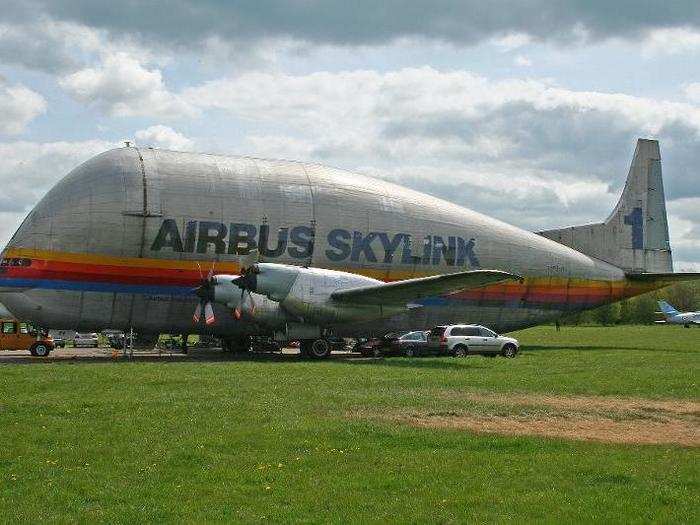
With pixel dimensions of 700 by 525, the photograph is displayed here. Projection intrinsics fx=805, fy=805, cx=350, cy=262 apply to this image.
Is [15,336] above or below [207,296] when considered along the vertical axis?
below

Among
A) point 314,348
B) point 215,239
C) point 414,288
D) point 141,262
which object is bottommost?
point 314,348

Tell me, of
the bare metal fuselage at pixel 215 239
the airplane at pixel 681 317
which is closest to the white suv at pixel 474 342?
the bare metal fuselage at pixel 215 239

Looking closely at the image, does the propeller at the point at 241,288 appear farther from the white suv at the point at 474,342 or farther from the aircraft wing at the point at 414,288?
the white suv at the point at 474,342

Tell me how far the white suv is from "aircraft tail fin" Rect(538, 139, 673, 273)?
12.8m

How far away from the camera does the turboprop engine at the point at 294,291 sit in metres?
33.6

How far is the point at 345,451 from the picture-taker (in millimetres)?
12930

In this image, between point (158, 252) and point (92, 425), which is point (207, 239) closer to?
point (158, 252)

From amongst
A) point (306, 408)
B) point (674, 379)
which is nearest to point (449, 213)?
point (674, 379)

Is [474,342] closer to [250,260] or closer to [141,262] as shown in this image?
[250,260]

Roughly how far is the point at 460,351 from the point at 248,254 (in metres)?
11.1

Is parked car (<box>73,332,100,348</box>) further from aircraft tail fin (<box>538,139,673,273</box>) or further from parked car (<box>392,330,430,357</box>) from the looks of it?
aircraft tail fin (<box>538,139,673,273</box>)

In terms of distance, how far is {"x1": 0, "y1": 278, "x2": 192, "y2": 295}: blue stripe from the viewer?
34344 millimetres

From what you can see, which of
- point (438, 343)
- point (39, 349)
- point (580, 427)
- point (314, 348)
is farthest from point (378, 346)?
point (580, 427)

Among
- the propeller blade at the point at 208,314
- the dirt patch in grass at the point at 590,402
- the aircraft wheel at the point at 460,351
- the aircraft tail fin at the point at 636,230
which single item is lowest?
the dirt patch in grass at the point at 590,402
